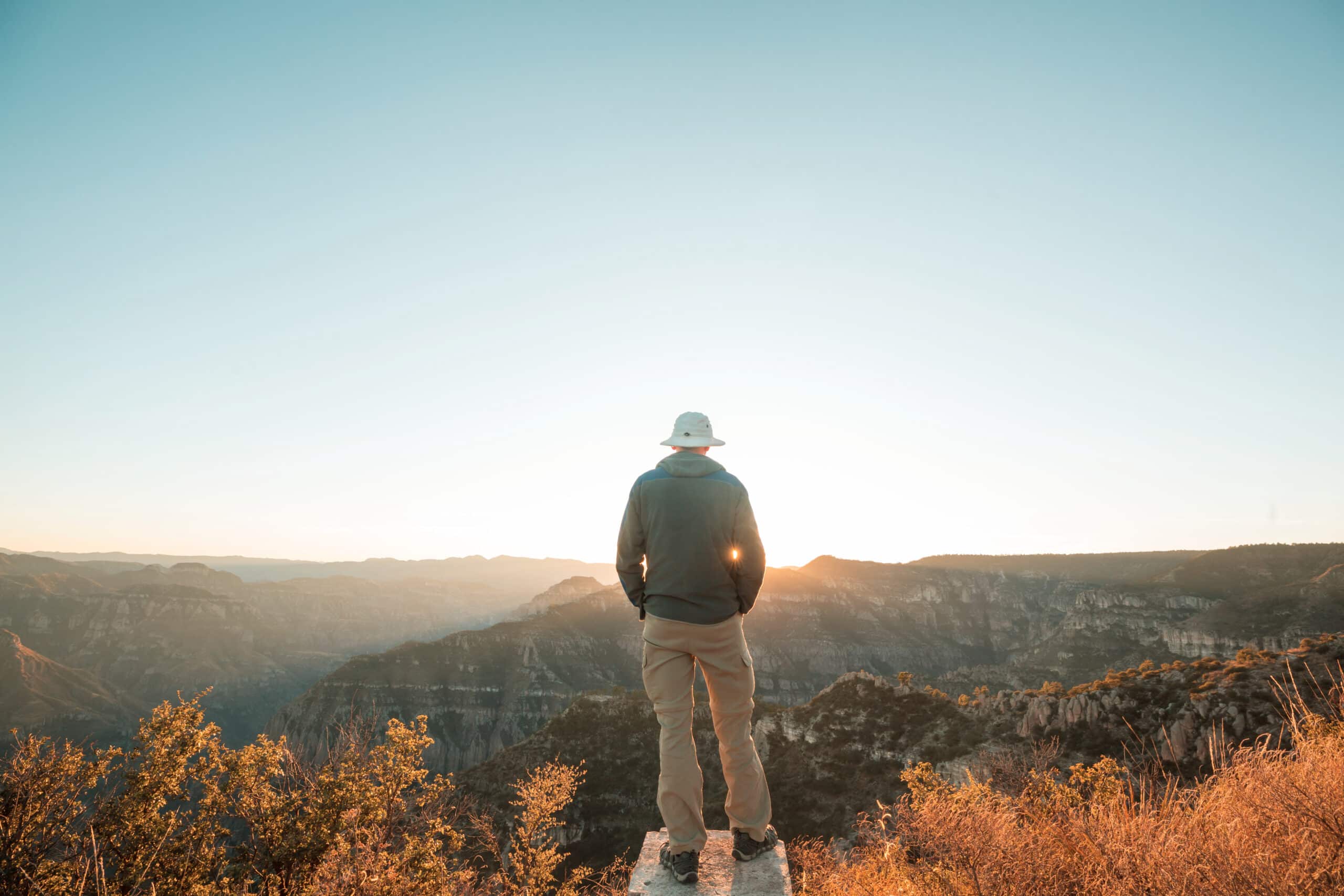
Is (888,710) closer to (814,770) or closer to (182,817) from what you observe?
(814,770)

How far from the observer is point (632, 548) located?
4320 mm

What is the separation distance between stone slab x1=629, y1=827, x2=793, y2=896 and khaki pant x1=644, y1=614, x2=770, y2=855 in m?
0.16

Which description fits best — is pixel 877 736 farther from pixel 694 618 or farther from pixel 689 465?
pixel 689 465

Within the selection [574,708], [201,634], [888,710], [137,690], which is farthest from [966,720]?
[201,634]

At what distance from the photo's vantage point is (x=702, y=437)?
4.41 metres

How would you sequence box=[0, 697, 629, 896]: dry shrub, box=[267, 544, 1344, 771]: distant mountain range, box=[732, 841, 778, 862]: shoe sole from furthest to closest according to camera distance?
1. box=[267, 544, 1344, 771]: distant mountain range
2. box=[0, 697, 629, 896]: dry shrub
3. box=[732, 841, 778, 862]: shoe sole

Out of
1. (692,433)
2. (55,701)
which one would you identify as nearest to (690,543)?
(692,433)

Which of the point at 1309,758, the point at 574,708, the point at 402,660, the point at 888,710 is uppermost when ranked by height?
the point at 1309,758

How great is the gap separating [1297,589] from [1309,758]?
92.7 metres

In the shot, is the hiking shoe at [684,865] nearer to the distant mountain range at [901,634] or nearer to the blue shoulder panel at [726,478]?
the blue shoulder panel at [726,478]

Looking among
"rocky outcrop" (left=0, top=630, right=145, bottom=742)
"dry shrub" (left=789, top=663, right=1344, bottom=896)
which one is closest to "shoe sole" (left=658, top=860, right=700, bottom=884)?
"dry shrub" (left=789, top=663, right=1344, bottom=896)

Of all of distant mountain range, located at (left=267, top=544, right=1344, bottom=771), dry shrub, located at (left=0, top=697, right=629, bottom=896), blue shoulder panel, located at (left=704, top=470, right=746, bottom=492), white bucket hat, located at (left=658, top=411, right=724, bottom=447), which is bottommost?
distant mountain range, located at (left=267, top=544, right=1344, bottom=771)

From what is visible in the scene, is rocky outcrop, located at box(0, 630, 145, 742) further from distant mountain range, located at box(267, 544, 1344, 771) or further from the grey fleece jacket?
the grey fleece jacket

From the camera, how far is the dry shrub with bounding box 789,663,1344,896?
8.73 feet
